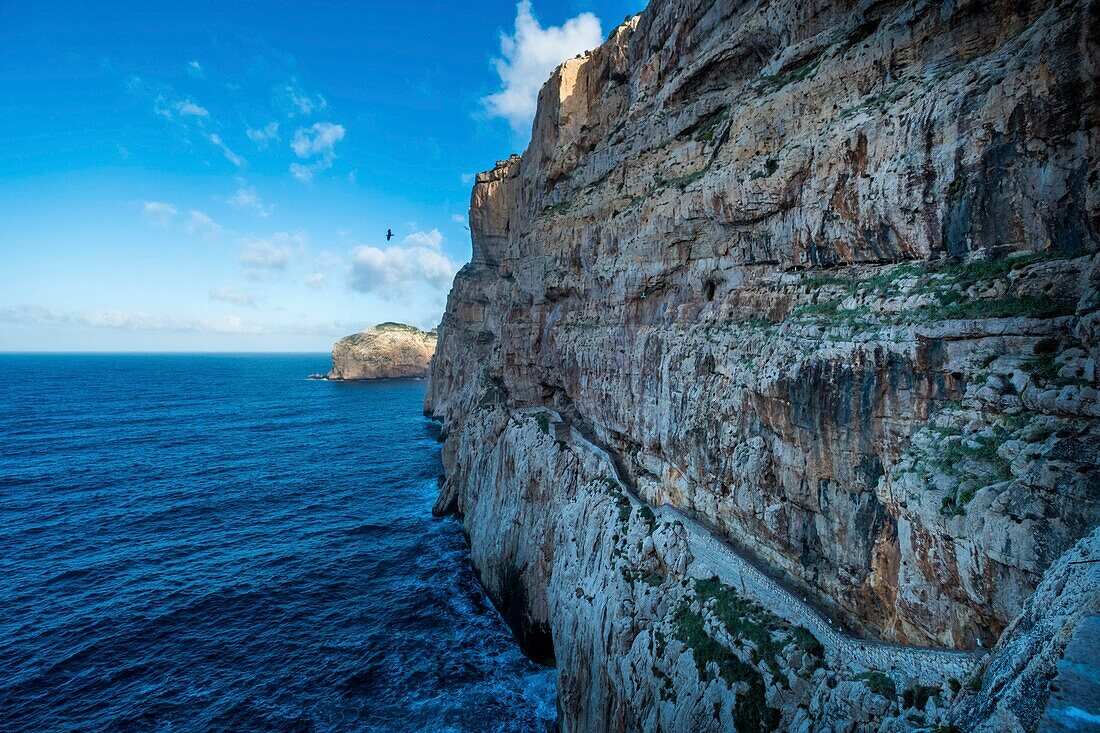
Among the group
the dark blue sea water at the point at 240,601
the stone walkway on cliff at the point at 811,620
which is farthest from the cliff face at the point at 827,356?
the dark blue sea water at the point at 240,601

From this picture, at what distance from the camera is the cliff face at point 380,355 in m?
153

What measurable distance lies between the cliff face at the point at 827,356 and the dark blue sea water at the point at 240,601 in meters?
5.46

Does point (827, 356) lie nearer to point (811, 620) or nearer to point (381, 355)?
point (811, 620)

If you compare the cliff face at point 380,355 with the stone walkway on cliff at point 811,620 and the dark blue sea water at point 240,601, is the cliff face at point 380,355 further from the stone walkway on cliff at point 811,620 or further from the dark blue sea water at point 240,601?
the stone walkway on cliff at point 811,620

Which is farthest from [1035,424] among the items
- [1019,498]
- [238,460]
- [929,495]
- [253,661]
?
[238,460]

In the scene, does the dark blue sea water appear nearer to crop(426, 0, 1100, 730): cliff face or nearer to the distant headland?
crop(426, 0, 1100, 730): cliff face

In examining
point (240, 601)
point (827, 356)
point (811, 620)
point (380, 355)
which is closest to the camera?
point (811, 620)

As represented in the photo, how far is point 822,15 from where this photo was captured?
21.2 m

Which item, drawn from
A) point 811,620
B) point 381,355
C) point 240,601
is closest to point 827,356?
point 811,620

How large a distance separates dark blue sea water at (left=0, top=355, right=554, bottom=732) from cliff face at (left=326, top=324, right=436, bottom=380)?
87641 mm

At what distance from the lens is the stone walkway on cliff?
11.2 m

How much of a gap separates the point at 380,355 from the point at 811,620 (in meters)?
153

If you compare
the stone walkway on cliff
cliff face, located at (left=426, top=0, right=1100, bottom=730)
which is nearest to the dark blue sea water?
cliff face, located at (left=426, top=0, right=1100, bottom=730)

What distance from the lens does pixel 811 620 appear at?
14883 mm
